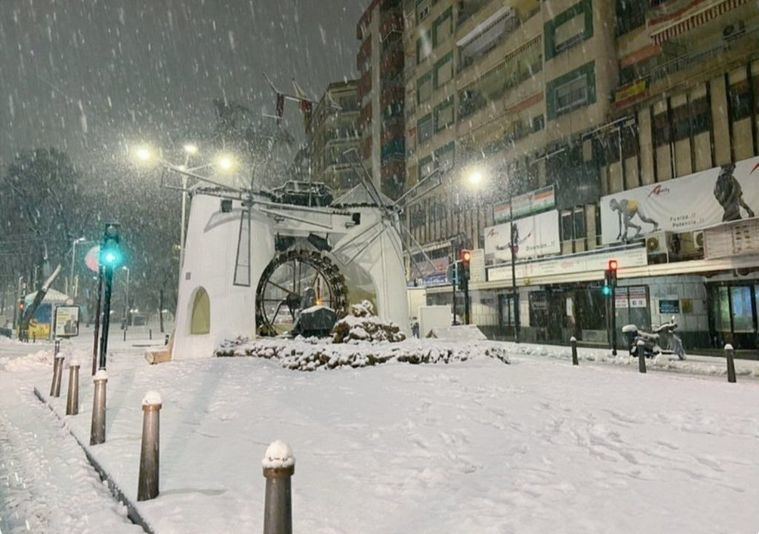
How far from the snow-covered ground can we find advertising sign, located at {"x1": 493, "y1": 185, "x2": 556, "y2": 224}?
18581 mm

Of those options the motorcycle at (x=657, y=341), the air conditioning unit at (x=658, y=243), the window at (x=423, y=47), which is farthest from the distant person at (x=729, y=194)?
the window at (x=423, y=47)

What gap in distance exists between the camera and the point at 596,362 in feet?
59.5

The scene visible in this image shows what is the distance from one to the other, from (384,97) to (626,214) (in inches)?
1147

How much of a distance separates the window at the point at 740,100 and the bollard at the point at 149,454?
23244mm

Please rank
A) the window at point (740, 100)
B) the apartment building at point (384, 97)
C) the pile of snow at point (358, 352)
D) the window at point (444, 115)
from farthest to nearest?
the apartment building at point (384, 97) → the window at point (444, 115) → the window at point (740, 100) → the pile of snow at point (358, 352)

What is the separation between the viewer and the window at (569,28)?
26828 millimetres

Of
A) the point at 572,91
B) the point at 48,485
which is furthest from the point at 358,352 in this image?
the point at 572,91

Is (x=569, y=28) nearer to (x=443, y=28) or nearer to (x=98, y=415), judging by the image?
(x=443, y=28)

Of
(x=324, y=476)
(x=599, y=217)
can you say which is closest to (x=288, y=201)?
(x=324, y=476)

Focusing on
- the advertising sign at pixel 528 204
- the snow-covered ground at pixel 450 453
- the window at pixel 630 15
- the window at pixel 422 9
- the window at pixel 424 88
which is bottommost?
the snow-covered ground at pixel 450 453

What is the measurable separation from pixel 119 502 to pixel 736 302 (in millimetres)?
23953

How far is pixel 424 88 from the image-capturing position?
41906mm

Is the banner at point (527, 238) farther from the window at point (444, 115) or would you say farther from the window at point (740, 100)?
Answer: the window at point (444, 115)

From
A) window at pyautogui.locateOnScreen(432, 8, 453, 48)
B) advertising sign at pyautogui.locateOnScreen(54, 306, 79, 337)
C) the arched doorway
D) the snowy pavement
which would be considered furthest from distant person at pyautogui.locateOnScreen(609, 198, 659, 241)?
advertising sign at pyautogui.locateOnScreen(54, 306, 79, 337)
